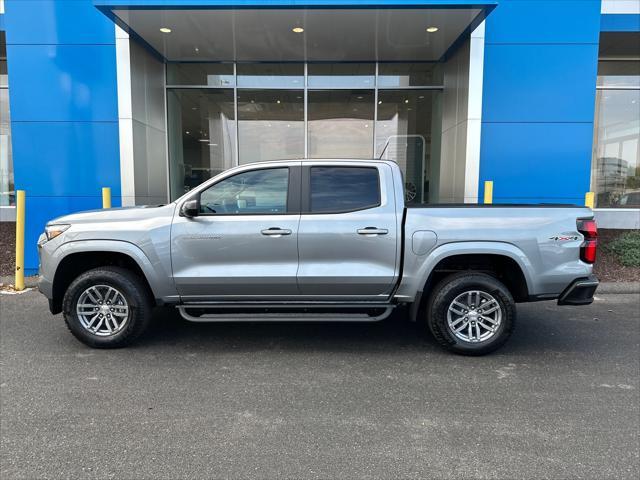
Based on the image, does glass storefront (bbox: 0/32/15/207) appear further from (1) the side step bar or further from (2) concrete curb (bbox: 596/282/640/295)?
(2) concrete curb (bbox: 596/282/640/295)

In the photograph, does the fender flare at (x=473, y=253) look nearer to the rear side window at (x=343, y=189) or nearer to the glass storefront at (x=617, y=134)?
A: the rear side window at (x=343, y=189)

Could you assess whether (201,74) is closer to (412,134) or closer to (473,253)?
(412,134)

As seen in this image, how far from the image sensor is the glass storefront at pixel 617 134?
1228cm

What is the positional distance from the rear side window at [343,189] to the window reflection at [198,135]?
7385 millimetres

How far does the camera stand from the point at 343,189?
15.6 feet

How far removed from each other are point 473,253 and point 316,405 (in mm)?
2091

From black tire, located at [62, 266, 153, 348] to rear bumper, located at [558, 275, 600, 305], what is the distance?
13.4 feet

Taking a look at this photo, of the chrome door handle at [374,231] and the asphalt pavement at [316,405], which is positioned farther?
the chrome door handle at [374,231]

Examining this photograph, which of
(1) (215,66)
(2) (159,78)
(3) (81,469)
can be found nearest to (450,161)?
(1) (215,66)

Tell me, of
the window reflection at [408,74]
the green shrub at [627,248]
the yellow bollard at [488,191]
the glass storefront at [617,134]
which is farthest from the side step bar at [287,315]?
the glass storefront at [617,134]

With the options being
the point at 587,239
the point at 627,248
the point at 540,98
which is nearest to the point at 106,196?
the point at 587,239

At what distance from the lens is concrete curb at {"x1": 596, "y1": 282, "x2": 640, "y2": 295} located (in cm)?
770

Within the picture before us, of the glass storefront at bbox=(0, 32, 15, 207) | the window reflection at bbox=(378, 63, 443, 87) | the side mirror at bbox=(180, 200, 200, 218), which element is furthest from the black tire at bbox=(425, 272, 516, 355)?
the glass storefront at bbox=(0, 32, 15, 207)

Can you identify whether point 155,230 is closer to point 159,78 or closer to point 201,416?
point 201,416
